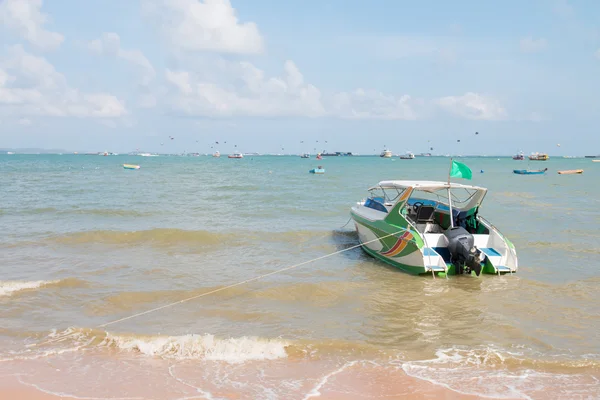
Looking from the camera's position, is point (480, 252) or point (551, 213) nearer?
point (480, 252)

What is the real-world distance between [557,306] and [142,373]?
856 cm

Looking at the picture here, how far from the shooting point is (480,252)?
12266mm

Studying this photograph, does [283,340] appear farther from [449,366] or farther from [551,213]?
[551,213]

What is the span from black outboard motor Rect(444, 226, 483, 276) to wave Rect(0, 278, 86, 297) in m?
9.31

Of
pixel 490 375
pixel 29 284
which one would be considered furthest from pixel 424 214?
pixel 29 284

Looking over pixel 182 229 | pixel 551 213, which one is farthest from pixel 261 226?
pixel 551 213

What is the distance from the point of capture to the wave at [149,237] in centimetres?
1694

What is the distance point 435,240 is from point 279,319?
572 cm

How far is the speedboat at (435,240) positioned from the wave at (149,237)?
5753 mm

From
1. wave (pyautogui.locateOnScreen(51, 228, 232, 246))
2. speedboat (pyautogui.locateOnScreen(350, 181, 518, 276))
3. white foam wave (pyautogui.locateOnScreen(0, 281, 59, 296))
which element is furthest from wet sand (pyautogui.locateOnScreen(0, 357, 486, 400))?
wave (pyautogui.locateOnScreen(51, 228, 232, 246))

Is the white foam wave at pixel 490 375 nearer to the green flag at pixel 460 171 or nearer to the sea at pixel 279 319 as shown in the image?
the sea at pixel 279 319

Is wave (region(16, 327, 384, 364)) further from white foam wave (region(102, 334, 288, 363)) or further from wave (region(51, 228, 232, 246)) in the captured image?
wave (region(51, 228, 232, 246))

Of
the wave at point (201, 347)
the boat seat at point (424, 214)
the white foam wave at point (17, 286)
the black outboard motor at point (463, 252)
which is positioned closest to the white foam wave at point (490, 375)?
the wave at point (201, 347)

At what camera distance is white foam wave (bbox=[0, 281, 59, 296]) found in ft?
35.4
